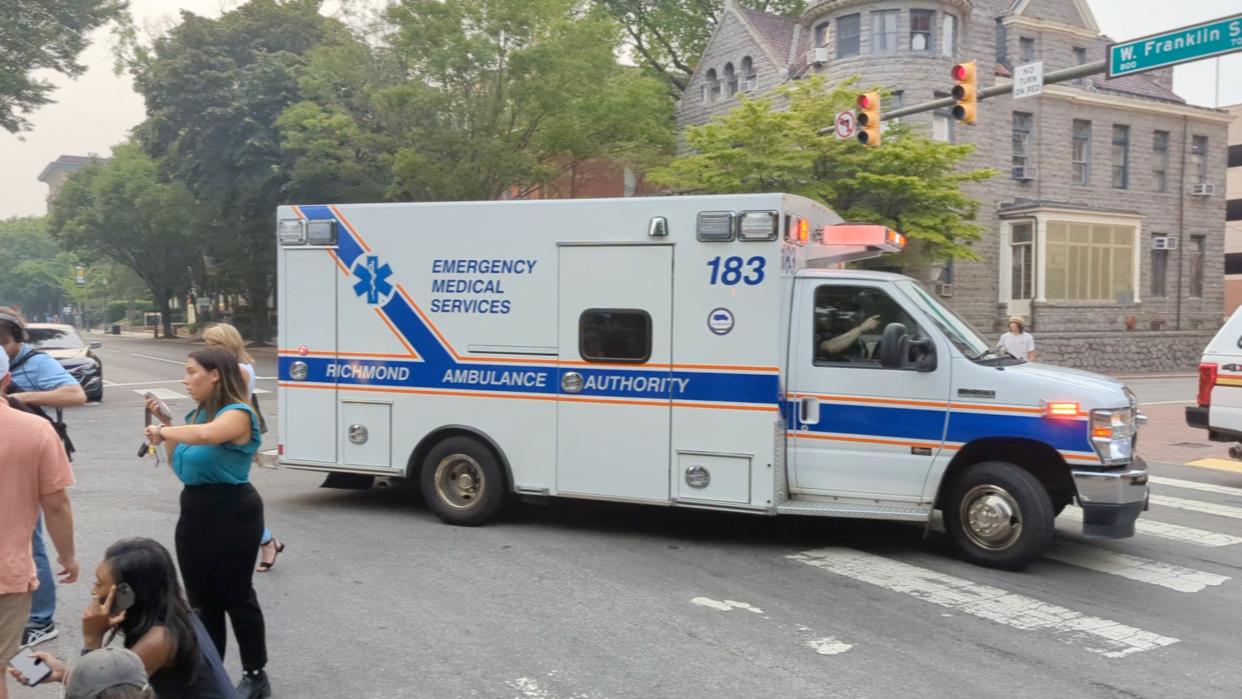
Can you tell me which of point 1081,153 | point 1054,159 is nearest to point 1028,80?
point 1054,159

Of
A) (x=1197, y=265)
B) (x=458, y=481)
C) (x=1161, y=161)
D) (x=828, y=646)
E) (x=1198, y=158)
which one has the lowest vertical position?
(x=828, y=646)

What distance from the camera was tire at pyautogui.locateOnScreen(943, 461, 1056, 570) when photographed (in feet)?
22.3

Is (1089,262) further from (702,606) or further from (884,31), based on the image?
(702,606)

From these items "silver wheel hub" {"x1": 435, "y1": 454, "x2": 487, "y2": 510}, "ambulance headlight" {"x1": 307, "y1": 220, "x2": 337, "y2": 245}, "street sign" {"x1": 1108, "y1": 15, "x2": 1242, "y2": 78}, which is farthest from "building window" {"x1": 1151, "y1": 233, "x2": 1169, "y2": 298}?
"ambulance headlight" {"x1": 307, "y1": 220, "x2": 337, "y2": 245}

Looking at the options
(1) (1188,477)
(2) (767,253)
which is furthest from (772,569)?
(1) (1188,477)

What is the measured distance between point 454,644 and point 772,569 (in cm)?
261

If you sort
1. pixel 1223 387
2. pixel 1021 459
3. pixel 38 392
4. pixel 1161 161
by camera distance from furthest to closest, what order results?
1. pixel 1161 161
2. pixel 1223 387
3. pixel 1021 459
4. pixel 38 392

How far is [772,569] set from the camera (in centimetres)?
700

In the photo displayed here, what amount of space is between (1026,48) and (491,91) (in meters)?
A: 19.7

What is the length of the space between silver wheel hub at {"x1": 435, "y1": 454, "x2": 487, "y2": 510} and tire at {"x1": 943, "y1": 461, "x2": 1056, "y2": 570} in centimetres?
385

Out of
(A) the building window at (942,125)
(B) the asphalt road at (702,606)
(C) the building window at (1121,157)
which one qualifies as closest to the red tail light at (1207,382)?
(B) the asphalt road at (702,606)

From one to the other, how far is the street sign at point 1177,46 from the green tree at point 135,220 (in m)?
39.5

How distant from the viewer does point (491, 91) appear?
24125 mm

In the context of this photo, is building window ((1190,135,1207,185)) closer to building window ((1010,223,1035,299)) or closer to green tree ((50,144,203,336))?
building window ((1010,223,1035,299))
